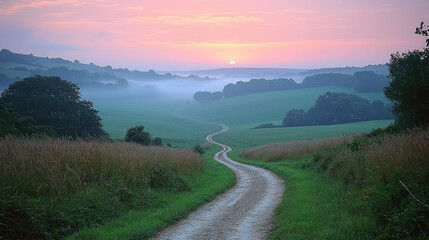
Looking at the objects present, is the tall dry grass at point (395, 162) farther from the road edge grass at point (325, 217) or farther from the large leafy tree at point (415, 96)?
the large leafy tree at point (415, 96)

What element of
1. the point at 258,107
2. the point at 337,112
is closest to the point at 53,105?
the point at 337,112

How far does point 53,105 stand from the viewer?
41406 millimetres

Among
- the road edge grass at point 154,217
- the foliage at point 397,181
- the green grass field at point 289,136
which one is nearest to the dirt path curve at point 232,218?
the road edge grass at point 154,217

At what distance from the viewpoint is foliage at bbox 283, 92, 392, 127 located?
340ft

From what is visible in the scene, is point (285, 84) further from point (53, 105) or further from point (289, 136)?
point (53, 105)

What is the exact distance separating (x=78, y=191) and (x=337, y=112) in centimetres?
10712

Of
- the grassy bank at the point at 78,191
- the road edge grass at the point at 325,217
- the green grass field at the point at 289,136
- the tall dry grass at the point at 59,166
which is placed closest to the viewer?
the road edge grass at the point at 325,217

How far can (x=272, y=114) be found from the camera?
137125 millimetres

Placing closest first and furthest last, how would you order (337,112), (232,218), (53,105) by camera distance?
(232,218) < (53,105) < (337,112)

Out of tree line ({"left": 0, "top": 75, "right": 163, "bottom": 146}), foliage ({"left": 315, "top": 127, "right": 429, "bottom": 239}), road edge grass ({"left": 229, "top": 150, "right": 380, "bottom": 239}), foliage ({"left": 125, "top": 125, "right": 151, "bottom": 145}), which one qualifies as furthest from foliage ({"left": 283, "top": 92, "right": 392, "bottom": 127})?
road edge grass ({"left": 229, "top": 150, "right": 380, "bottom": 239})

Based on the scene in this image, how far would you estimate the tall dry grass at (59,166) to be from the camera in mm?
8461

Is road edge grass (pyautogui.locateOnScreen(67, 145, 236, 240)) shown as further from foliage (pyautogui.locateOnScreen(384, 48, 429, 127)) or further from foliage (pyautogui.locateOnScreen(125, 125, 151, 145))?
foliage (pyautogui.locateOnScreen(125, 125, 151, 145))

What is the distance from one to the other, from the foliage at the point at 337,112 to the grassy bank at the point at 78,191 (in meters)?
99.4

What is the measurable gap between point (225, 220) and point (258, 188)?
620 cm
